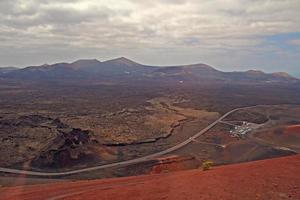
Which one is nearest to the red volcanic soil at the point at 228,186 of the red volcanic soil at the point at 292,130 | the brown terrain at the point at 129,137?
the brown terrain at the point at 129,137

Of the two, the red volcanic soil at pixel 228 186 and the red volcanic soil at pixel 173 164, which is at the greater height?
the red volcanic soil at pixel 228 186

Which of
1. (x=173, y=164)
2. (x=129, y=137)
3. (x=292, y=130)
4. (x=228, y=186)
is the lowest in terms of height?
(x=173, y=164)

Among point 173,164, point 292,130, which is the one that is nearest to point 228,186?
point 173,164

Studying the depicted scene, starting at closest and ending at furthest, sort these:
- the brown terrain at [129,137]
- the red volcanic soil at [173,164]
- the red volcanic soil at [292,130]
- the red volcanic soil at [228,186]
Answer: the red volcanic soil at [228,186]
the red volcanic soil at [173,164]
the brown terrain at [129,137]
the red volcanic soil at [292,130]

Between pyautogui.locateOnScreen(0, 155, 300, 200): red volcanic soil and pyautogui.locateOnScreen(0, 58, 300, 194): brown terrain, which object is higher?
pyautogui.locateOnScreen(0, 155, 300, 200): red volcanic soil

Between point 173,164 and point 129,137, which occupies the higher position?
point 129,137

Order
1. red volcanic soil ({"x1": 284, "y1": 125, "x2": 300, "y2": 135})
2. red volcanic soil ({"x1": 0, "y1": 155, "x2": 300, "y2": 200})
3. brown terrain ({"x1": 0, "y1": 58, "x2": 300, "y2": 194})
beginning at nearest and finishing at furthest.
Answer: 1. red volcanic soil ({"x1": 0, "y1": 155, "x2": 300, "y2": 200})
2. brown terrain ({"x1": 0, "y1": 58, "x2": 300, "y2": 194})
3. red volcanic soil ({"x1": 284, "y1": 125, "x2": 300, "y2": 135})

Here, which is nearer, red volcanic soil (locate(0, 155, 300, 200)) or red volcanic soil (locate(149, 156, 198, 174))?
red volcanic soil (locate(0, 155, 300, 200))

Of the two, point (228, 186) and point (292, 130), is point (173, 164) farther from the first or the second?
point (228, 186)

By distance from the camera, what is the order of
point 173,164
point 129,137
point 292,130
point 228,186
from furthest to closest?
point 292,130 < point 129,137 < point 173,164 < point 228,186

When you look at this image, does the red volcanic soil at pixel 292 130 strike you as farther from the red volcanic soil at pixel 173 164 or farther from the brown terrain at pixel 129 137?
the red volcanic soil at pixel 173 164

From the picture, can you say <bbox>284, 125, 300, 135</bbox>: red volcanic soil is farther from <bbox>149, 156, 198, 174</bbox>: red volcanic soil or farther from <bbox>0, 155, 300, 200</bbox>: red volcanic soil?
<bbox>0, 155, 300, 200</bbox>: red volcanic soil

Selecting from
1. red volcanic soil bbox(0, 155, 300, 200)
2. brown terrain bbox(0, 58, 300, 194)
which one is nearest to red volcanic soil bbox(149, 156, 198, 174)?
brown terrain bbox(0, 58, 300, 194)

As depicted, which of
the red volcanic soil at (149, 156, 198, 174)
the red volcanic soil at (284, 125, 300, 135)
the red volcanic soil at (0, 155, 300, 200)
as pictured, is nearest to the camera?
the red volcanic soil at (0, 155, 300, 200)
